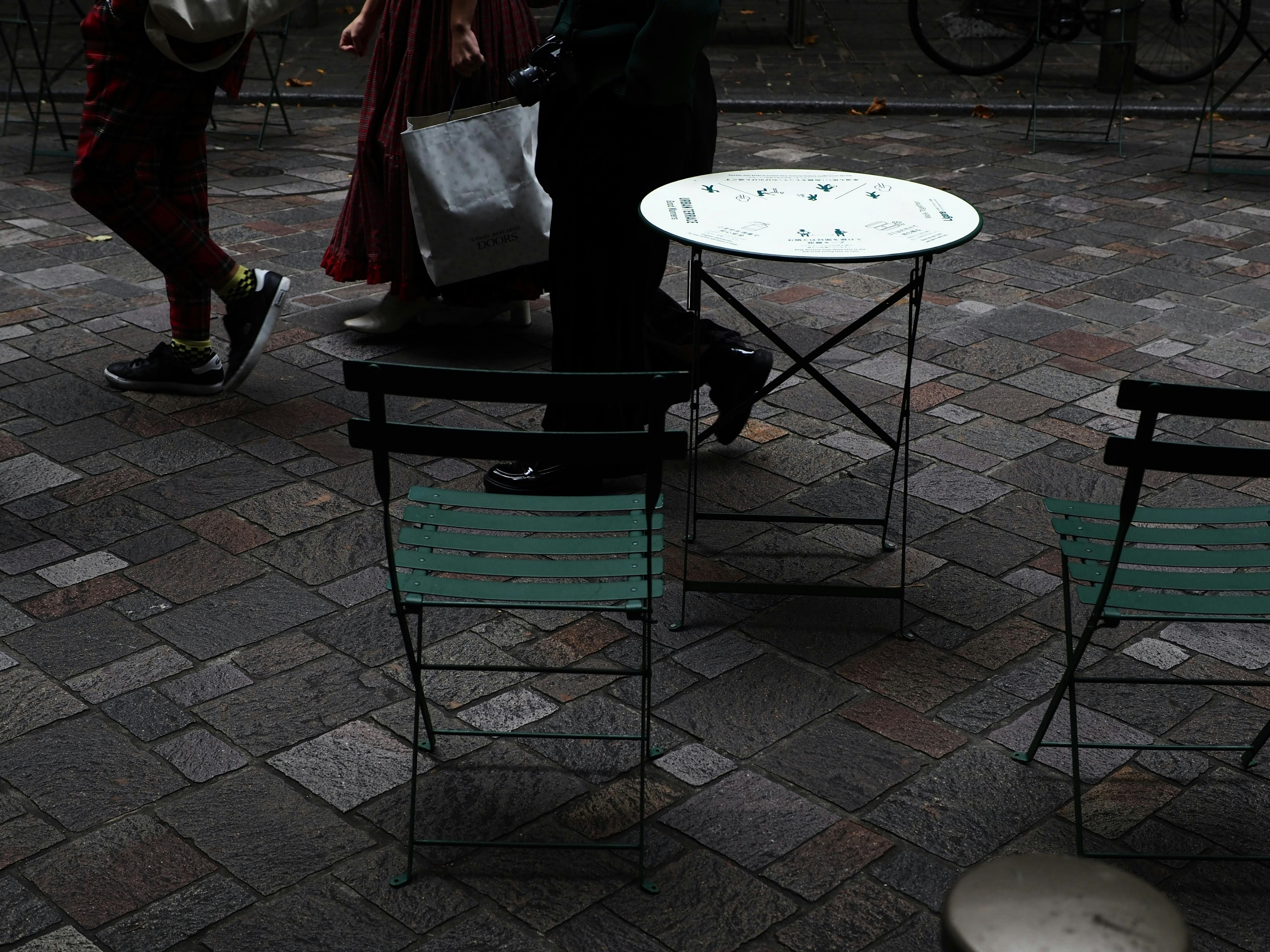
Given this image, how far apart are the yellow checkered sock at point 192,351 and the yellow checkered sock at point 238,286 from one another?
0.17m

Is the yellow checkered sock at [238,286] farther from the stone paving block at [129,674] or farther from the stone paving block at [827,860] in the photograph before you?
the stone paving block at [827,860]

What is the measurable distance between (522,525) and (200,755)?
2.82 feet

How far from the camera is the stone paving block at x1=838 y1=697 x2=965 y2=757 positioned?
297 cm

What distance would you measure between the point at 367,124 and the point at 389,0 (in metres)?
0.44

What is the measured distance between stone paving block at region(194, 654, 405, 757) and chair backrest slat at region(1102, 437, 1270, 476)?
1695mm

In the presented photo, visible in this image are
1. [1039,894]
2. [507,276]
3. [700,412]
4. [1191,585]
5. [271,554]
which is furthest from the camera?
[507,276]

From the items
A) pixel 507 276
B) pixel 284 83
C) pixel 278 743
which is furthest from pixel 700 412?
pixel 284 83

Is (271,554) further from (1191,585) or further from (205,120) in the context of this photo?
(1191,585)

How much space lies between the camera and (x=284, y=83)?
10492 mm

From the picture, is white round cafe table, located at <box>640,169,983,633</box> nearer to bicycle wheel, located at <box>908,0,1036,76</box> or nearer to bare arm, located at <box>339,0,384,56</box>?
bare arm, located at <box>339,0,384,56</box>

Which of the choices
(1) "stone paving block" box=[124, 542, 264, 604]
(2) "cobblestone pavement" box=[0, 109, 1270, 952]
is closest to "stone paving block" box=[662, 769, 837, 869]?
(2) "cobblestone pavement" box=[0, 109, 1270, 952]

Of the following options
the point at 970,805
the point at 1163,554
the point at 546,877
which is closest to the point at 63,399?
the point at 546,877

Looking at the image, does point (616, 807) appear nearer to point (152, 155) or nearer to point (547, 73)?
point (547, 73)

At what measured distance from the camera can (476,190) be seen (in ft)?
15.5
